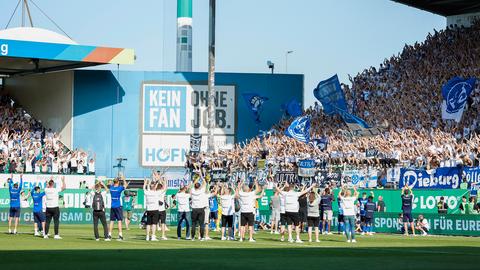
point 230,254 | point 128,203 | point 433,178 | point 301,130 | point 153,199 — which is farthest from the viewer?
point 301,130

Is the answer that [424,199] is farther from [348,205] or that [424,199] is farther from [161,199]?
[161,199]

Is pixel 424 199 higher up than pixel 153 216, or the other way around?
pixel 424 199

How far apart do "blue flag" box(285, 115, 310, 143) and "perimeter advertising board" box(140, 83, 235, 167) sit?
11.5 metres

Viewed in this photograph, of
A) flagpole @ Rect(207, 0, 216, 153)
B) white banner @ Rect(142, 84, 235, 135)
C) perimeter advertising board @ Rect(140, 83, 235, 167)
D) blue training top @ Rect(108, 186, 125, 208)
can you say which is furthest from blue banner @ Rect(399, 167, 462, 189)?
white banner @ Rect(142, 84, 235, 135)

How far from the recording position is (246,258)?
25.1 m

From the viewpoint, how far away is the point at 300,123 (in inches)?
2307

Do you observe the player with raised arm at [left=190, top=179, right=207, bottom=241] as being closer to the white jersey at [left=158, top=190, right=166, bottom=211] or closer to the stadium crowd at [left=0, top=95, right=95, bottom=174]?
the white jersey at [left=158, top=190, right=166, bottom=211]

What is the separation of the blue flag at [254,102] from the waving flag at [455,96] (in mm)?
18963

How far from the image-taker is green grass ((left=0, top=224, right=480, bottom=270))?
22.7m

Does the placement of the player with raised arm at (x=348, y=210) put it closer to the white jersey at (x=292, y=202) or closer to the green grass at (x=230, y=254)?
the green grass at (x=230, y=254)

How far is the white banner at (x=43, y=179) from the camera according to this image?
59.0m

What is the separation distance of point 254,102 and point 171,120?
19.2 ft

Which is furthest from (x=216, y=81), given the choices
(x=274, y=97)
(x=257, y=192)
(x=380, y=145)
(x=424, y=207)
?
(x=257, y=192)

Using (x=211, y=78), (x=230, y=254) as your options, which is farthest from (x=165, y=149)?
(x=230, y=254)
